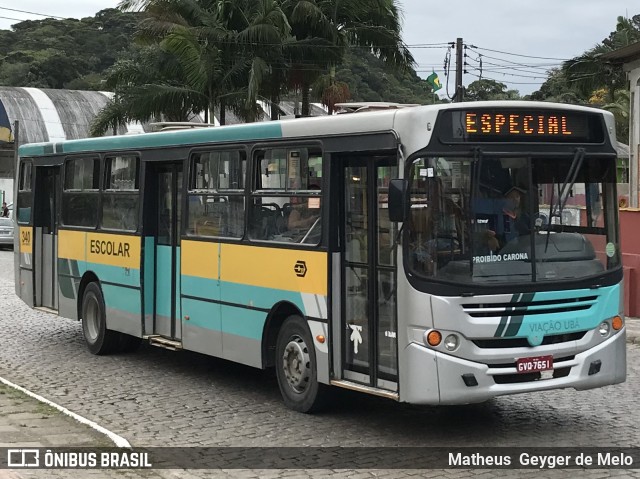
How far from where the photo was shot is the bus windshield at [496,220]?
813cm

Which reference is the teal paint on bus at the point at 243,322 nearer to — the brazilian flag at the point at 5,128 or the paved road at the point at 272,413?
the paved road at the point at 272,413

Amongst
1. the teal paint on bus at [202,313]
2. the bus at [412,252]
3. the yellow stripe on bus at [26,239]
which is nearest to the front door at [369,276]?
the bus at [412,252]

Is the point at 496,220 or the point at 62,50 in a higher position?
the point at 62,50

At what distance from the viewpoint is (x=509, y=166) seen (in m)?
8.34

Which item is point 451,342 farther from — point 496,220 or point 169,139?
point 169,139

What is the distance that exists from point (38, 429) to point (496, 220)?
420 cm

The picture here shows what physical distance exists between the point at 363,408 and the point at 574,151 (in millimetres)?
A: 3141

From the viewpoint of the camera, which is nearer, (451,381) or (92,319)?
(451,381)

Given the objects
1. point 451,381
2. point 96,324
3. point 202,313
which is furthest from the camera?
point 96,324

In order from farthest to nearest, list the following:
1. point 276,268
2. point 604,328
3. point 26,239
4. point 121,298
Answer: point 26,239
point 121,298
point 276,268
point 604,328

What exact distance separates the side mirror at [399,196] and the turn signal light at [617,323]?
7.00 ft

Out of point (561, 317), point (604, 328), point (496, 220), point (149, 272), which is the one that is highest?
point (496, 220)

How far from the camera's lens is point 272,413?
9695 millimetres

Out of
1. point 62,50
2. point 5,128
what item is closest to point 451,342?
point 5,128
